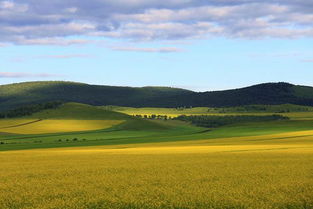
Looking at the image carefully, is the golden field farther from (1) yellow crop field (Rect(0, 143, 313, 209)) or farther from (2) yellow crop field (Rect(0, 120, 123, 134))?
(2) yellow crop field (Rect(0, 120, 123, 134))

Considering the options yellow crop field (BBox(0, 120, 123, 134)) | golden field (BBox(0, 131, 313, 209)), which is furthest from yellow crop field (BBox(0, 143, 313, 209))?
yellow crop field (BBox(0, 120, 123, 134))

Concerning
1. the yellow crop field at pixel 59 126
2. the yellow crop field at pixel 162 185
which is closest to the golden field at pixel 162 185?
the yellow crop field at pixel 162 185

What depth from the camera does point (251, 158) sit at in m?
45.0

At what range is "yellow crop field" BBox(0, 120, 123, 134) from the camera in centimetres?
13821

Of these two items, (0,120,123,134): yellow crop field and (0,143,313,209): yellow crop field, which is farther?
(0,120,123,134): yellow crop field

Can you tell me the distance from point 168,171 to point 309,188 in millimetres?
11451

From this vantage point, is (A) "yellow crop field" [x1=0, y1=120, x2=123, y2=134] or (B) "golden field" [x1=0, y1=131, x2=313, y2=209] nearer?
(B) "golden field" [x1=0, y1=131, x2=313, y2=209]

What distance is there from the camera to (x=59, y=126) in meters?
151

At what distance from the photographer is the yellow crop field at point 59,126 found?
138212 millimetres

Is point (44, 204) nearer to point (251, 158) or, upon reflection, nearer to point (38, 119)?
point (251, 158)

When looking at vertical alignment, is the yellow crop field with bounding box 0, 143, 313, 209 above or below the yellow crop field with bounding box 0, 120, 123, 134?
below

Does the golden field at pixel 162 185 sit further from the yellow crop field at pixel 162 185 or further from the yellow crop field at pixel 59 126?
the yellow crop field at pixel 59 126

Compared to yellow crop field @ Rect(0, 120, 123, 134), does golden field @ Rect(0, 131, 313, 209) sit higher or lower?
lower

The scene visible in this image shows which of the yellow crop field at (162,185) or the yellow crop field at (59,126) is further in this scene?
the yellow crop field at (59,126)
